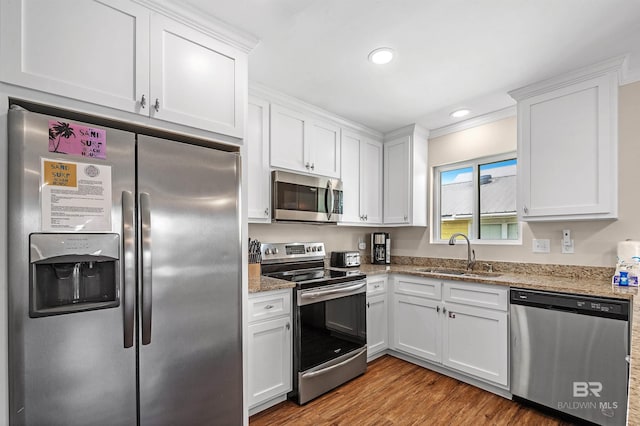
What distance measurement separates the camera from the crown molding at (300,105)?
8.31 ft

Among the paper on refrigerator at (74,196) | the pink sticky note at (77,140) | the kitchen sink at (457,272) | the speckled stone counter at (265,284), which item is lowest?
the kitchen sink at (457,272)

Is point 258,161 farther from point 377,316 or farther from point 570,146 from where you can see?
point 570,146

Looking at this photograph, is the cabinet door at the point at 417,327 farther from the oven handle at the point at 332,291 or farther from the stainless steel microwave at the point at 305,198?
the stainless steel microwave at the point at 305,198

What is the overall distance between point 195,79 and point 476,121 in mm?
2736

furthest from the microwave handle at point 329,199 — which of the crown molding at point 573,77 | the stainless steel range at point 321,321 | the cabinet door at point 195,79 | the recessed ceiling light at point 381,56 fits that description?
the crown molding at point 573,77

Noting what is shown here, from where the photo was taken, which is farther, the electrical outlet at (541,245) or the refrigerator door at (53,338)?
the electrical outlet at (541,245)

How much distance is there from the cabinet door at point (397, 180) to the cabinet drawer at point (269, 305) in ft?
5.68

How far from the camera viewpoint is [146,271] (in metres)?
1.38

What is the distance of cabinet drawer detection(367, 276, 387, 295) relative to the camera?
116 inches

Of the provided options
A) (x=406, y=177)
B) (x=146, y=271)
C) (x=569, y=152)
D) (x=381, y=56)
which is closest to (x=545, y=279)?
(x=569, y=152)

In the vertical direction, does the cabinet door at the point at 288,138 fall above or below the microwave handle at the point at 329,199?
above

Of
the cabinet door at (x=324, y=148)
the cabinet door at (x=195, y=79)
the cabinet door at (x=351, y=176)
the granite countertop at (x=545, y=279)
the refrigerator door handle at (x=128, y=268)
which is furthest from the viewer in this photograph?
the cabinet door at (x=351, y=176)

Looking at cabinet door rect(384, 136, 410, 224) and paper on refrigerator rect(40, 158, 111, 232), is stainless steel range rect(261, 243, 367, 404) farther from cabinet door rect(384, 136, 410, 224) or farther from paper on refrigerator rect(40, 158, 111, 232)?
paper on refrigerator rect(40, 158, 111, 232)

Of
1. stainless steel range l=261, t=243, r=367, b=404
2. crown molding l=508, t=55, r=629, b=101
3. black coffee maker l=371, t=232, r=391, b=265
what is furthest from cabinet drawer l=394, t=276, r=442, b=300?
crown molding l=508, t=55, r=629, b=101
